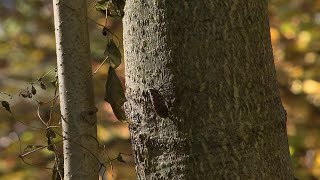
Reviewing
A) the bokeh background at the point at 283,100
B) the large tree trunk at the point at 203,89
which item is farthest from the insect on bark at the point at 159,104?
the bokeh background at the point at 283,100

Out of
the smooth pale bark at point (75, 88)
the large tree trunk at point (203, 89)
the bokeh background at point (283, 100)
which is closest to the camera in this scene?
the large tree trunk at point (203, 89)

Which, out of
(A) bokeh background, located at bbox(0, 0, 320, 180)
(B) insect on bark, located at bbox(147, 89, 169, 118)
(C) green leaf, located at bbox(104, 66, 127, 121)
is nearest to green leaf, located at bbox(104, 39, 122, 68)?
(C) green leaf, located at bbox(104, 66, 127, 121)

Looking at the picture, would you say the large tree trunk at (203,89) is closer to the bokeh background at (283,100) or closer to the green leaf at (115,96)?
the green leaf at (115,96)

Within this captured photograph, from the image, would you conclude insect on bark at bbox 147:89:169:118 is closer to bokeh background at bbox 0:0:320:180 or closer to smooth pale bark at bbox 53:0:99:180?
smooth pale bark at bbox 53:0:99:180

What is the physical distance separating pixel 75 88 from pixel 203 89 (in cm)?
20


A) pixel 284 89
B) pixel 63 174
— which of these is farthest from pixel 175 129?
pixel 284 89

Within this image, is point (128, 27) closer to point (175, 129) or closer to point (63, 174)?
point (175, 129)

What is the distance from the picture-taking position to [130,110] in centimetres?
89

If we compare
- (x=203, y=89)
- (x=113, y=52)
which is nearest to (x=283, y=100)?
(x=113, y=52)

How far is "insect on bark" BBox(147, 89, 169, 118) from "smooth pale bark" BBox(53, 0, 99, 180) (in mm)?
139

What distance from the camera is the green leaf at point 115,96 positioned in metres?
0.95

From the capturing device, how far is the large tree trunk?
83 centimetres

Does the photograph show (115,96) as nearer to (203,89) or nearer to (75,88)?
(75,88)

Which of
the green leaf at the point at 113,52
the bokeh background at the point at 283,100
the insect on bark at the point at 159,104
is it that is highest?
the bokeh background at the point at 283,100
